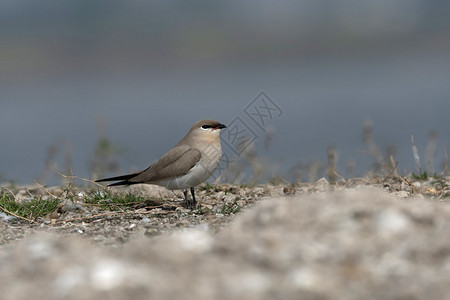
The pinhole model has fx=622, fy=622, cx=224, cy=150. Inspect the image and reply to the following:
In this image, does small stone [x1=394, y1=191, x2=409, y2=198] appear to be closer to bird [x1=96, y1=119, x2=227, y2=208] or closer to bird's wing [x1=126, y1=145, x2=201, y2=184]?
bird [x1=96, y1=119, x2=227, y2=208]

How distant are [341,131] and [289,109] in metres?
6.86

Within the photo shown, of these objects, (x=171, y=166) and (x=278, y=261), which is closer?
(x=278, y=261)

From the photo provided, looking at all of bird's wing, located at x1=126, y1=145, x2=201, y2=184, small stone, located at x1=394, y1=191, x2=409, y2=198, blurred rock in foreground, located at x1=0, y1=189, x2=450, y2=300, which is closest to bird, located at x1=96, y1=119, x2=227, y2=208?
bird's wing, located at x1=126, y1=145, x2=201, y2=184

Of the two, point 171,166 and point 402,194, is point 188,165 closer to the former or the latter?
point 171,166

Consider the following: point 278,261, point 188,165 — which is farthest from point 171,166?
point 278,261

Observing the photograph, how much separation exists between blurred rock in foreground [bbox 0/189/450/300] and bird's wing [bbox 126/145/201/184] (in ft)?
10.7

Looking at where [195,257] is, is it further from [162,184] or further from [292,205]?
[162,184]

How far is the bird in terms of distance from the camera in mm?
5969

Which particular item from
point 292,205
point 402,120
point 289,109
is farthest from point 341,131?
point 292,205

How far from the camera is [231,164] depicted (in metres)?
6.97

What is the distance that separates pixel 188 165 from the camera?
238 inches

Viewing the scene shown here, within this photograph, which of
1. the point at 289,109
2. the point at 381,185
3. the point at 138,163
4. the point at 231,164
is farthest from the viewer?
the point at 289,109

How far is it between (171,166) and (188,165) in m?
0.18

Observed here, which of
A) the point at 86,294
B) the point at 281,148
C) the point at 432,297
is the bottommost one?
the point at 281,148
